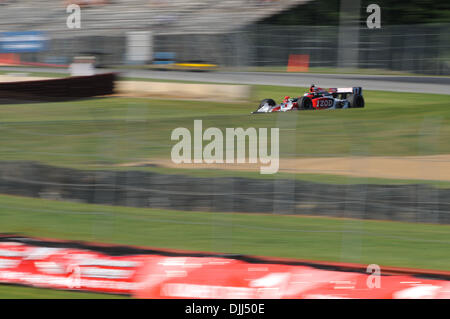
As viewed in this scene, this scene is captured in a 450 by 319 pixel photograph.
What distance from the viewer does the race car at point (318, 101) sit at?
13.6 m

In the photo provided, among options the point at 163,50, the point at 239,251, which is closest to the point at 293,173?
the point at 239,251

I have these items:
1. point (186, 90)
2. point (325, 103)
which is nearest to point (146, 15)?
point (186, 90)

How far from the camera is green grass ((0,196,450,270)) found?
6.33m

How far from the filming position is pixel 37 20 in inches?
1126

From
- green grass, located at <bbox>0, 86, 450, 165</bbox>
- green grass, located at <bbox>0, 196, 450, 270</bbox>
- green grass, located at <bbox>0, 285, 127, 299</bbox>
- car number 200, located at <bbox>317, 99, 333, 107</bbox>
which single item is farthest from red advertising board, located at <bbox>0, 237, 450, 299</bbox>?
car number 200, located at <bbox>317, 99, 333, 107</bbox>

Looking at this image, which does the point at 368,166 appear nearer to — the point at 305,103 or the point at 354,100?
the point at 305,103

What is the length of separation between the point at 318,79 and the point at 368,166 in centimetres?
1430

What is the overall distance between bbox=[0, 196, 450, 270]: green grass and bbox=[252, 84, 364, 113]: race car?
6541mm

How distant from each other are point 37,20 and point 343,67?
14.3 meters

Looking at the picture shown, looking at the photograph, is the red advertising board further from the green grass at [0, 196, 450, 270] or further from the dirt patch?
the dirt patch

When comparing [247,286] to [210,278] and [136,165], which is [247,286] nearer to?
[210,278]

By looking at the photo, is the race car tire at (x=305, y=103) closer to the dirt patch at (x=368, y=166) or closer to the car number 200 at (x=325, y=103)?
the car number 200 at (x=325, y=103)

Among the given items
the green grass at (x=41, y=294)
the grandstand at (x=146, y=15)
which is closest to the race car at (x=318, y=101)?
the green grass at (x=41, y=294)

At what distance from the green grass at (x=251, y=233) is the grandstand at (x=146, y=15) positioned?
16571 millimetres
